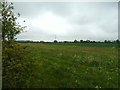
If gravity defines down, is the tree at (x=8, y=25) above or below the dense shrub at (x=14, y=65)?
above

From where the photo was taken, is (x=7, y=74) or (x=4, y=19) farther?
(x=4, y=19)

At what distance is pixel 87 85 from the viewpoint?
328 inches

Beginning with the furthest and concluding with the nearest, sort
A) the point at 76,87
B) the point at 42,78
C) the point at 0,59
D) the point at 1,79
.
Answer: the point at 42,78 < the point at 76,87 < the point at 1,79 < the point at 0,59

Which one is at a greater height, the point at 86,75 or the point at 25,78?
the point at 25,78

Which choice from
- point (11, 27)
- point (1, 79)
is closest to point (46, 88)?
point (1, 79)

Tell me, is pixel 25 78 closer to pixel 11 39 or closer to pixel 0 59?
pixel 0 59

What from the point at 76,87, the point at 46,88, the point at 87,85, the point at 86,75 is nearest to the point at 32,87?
the point at 46,88

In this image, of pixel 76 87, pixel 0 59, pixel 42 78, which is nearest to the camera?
pixel 0 59

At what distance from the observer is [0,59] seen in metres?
5.79

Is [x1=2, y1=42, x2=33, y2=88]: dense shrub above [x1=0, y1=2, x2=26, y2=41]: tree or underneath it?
underneath

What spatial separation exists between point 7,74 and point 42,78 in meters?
2.85

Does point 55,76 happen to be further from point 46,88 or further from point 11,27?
point 11,27

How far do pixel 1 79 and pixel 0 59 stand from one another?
1007 millimetres

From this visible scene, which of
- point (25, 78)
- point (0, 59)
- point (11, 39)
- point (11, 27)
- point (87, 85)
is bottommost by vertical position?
point (87, 85)
